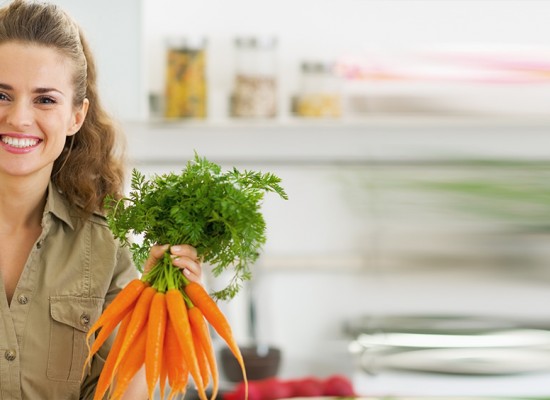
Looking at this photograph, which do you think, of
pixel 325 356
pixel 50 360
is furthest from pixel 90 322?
pixel 325 356

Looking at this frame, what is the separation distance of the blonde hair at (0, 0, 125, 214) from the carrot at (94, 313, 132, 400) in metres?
0.25

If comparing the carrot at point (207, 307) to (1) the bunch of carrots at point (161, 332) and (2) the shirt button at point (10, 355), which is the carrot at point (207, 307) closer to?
(1) the bunch of carrots at point (161, 332)

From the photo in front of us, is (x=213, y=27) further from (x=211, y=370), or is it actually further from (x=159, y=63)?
(x=211, y=370)

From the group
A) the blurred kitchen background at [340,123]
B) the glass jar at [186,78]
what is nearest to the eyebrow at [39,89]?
the blurred kitchen background at [340,123]

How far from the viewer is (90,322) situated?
1459mm

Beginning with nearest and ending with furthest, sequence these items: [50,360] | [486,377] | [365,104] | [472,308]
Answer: [50,360] → [486,377] → [365,104] → [472,308]

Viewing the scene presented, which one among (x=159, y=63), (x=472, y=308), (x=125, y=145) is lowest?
(x=472, y=308)

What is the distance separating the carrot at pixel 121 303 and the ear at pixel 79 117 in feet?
0.90

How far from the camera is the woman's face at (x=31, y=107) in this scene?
51.9 inches

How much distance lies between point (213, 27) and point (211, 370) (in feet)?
6.03

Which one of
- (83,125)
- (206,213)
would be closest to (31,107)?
(83,125)

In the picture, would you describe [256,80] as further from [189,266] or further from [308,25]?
[189,266]

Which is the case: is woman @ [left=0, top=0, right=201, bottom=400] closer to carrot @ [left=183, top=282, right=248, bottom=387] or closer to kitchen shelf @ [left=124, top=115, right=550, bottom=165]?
carrot @ [left=183, top=282, right=248, bottom=387]

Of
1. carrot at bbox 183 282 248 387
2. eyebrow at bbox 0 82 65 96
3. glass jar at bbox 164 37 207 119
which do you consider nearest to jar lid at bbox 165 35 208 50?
glass jar at bbox 164 37 207 119
